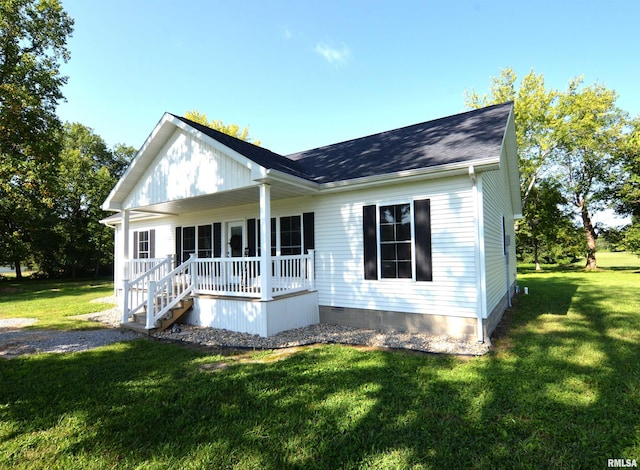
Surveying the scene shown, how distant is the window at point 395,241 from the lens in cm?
691

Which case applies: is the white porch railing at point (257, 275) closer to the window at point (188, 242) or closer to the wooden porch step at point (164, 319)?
the wooden porch step at point (164, 319)

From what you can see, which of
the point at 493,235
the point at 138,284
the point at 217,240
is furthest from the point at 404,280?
the point at 138,284

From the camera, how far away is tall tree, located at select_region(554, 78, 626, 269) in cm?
2341

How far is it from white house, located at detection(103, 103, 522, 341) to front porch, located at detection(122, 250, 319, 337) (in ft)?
0.11

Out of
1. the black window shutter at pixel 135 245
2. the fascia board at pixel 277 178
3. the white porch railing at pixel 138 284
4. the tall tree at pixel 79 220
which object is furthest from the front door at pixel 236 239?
the tall tree at pixel 79 220

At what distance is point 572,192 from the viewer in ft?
84.7

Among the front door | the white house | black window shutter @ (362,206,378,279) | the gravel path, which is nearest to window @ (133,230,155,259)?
the white house

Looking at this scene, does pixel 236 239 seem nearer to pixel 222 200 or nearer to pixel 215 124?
pixel 222 200

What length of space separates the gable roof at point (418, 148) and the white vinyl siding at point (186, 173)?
7.16 ft

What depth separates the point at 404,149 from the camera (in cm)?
829

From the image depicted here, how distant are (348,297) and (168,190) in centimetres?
540

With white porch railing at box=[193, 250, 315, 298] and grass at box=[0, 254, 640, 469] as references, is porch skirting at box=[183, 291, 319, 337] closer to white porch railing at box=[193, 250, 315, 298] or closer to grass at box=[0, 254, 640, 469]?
white porch railing at box=[193, 250, 315, 298]

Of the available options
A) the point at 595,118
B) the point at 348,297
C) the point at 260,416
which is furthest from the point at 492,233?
the point at 595,118

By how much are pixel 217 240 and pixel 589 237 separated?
28.7 metres
